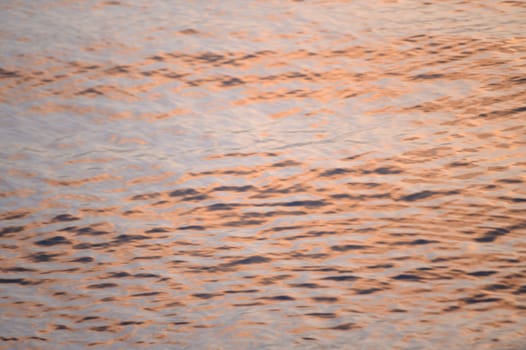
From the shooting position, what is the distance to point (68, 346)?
0.29 meters

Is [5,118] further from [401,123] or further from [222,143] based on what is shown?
[401,123]

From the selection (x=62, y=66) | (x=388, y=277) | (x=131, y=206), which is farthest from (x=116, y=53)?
(x=388, y=277)

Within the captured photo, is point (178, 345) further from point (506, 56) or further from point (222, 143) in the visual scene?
point (506, 56)

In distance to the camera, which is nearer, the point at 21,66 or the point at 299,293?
the point at 299,293

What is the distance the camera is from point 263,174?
373mm

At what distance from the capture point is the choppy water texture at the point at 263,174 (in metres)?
0.30

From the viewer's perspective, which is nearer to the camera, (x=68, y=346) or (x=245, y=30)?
(x=68, y=346)

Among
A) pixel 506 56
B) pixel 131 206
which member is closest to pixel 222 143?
pixel 131 206

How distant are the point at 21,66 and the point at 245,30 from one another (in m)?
0.16

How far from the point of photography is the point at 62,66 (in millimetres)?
441

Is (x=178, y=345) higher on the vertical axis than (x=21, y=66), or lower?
lower

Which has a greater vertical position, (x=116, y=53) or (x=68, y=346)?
(x=116, y=53)

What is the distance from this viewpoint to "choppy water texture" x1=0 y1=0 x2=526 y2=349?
304mm

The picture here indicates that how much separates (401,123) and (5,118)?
0.26 m
